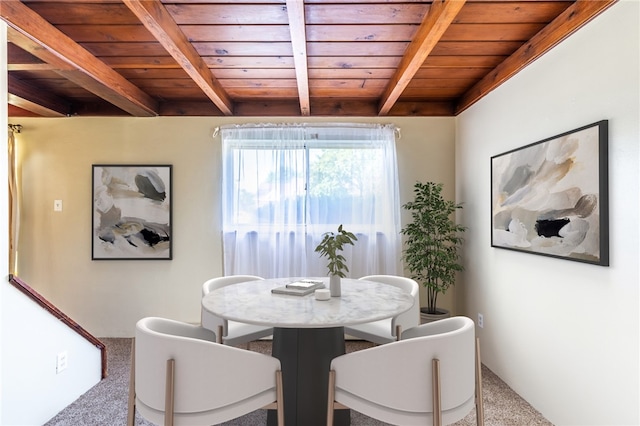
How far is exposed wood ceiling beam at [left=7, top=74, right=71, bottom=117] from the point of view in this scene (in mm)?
2873

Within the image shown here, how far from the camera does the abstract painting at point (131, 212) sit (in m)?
3.46

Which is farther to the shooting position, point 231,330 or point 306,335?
point 231,330

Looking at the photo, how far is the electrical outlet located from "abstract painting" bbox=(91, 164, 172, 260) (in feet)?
4.32

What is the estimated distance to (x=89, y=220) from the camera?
11.5 feet

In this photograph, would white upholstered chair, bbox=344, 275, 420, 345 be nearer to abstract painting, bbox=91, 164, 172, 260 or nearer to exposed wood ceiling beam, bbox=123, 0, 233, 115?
exposed wood ceiling beam, bbox=123, 0, 233, 115

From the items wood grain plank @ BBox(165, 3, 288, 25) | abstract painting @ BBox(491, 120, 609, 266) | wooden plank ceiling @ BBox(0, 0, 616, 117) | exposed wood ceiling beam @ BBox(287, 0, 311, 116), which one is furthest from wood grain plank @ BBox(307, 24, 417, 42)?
abstract painting @ BBox(491, 120, 609, 266)

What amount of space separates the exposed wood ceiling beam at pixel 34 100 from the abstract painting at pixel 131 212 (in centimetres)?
62

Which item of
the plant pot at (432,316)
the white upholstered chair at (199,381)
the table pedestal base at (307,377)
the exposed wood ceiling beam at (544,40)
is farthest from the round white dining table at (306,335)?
the exposed wood ceiling beam at (544,40)

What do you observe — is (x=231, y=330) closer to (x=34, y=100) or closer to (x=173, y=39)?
(x=173, y=39)

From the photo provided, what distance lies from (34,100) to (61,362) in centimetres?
224

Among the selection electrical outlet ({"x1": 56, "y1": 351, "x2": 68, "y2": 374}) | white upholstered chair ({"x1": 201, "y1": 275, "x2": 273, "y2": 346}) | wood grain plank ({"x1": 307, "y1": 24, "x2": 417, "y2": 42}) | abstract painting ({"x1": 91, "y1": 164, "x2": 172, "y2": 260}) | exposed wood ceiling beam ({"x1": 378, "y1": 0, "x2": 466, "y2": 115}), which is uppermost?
wood grain plank ({"x1": 307, "y1": 24, "x2": 417, "y2": 42})

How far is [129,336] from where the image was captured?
351 cm

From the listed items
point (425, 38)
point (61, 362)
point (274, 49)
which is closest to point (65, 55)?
point (274, 49)

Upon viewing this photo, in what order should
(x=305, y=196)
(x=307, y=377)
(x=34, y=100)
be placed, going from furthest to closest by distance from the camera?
(x=305, y=196)
(x=34, y=100)
(x=307, y=377)
